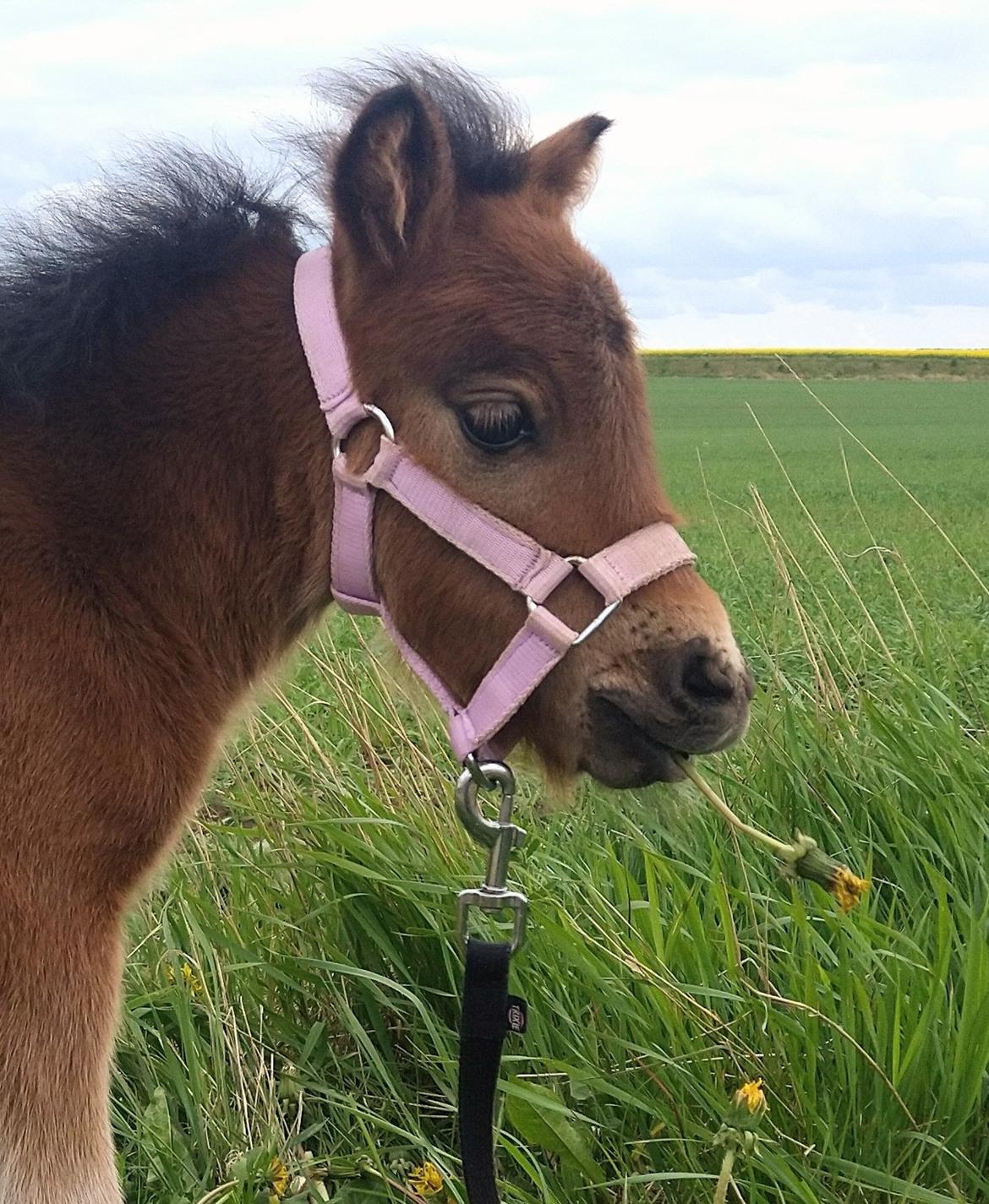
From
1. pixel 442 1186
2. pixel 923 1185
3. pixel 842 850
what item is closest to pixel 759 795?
pixel 842 850

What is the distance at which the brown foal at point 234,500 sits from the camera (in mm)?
2051

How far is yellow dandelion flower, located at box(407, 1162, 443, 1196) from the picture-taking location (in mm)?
2414

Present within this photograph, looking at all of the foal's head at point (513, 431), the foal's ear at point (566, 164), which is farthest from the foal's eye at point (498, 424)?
the foal's ear at point (566, 164)

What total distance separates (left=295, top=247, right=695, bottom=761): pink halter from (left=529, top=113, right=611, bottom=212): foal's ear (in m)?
0.56

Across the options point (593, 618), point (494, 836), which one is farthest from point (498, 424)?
point (494, 836)

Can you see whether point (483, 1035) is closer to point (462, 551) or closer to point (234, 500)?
point (462, 551)

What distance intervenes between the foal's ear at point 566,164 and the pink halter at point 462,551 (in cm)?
56

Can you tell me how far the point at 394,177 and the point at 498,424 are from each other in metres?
0.53

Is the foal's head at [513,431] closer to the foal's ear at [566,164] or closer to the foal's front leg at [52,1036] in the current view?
the foal's ear at [566,164]

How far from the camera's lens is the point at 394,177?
2176 millimetres

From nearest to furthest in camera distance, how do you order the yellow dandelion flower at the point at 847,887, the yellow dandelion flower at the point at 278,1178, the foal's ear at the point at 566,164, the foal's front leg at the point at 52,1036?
the foal's front leg at the point at 52,1036 < the yellow dandelion flower at the point at 847,887 < the yellow dandelion flower at the point at 278,1178 < the foal's ear at the point at 566,164

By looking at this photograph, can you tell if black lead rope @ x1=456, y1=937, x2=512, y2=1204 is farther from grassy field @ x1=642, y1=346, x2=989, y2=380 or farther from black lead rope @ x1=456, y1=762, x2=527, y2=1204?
grassy field @ x1=642, y1=346, x2=989, y2=380

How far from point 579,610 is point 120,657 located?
914 millimetres

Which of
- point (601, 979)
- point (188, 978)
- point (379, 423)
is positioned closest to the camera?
point (379, 423)
